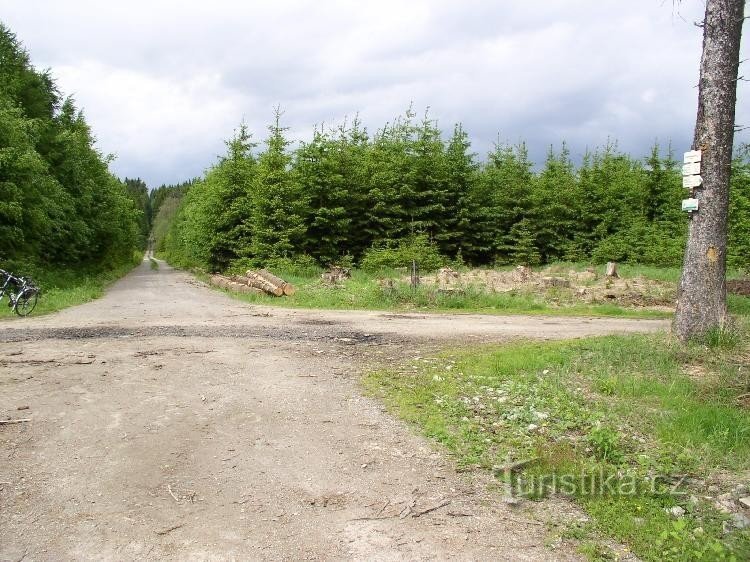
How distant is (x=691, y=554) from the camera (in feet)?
11.0

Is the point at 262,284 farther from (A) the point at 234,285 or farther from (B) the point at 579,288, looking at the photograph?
(B) the point at 579,288

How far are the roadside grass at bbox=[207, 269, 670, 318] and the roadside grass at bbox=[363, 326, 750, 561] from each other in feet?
23.0

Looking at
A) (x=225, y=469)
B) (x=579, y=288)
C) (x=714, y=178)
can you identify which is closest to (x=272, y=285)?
(x=579, y=288)

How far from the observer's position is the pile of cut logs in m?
19.3

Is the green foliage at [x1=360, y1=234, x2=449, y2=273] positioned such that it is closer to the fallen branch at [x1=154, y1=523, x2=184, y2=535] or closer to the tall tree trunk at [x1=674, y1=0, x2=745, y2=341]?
the tall tree trunk at [x1=674, y1=0, x2=745, y2=341]

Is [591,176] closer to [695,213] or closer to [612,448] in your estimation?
[695,213]

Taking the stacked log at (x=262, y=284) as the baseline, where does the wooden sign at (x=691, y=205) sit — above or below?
above

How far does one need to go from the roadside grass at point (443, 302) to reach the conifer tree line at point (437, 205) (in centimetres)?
768

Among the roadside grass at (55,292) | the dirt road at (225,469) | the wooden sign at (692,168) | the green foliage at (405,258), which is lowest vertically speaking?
the dirt road at (225,469)

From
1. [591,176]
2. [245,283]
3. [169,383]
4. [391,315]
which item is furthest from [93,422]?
[591,176]

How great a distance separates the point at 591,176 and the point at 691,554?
32.7 metres

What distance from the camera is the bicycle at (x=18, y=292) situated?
14.0m

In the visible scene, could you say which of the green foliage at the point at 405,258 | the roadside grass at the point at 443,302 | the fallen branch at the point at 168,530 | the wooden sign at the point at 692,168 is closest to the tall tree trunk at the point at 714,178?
the wooden sign at the point at 692,168

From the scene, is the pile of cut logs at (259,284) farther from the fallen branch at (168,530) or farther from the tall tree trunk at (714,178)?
the fallen branch at (168,530)
